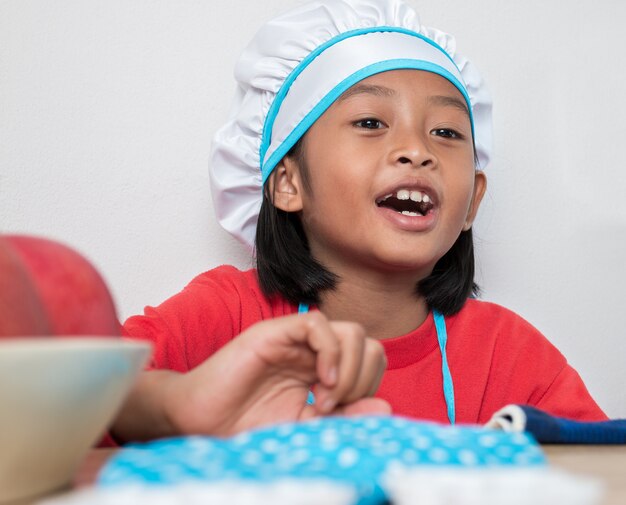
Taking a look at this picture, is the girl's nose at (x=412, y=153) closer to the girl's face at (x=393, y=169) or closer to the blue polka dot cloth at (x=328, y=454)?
the girl's face at (x=393, y=169)

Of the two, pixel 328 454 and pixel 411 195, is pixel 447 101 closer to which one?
pixel 411 195

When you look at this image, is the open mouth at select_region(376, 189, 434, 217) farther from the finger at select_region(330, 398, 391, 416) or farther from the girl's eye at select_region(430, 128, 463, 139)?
Answer: the finger at select_region(330, 398, 391, 416)

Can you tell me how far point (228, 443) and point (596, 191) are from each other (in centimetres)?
111

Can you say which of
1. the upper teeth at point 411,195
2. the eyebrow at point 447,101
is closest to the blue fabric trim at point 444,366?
the upper teeth at point 411,195

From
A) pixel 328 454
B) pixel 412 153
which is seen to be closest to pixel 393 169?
pixel 412 153

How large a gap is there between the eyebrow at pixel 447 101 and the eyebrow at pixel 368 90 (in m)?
0.06

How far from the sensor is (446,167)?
1.08 m

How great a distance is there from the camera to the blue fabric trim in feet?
3.63

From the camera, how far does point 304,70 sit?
1.15 m

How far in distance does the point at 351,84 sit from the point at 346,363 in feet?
2.10

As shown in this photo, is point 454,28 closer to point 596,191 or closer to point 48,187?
point 596,191

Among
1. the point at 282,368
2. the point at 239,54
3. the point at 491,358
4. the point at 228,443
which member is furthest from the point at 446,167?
the point at 228,443

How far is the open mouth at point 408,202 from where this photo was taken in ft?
3.45

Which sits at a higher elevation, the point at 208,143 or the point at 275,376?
the point at 208,143
